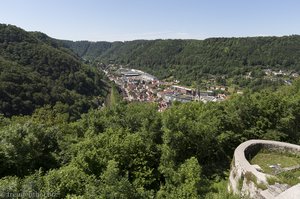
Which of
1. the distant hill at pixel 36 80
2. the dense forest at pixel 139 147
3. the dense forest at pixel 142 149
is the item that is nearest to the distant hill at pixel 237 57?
the distant hill at pixel 36 80

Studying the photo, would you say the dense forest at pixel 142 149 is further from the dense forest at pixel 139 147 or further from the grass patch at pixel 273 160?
the grass patch at pixel 273 160

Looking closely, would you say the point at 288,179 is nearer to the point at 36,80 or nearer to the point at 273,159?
the point at 273,159

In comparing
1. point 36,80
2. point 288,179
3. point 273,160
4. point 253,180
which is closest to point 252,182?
point 253,180

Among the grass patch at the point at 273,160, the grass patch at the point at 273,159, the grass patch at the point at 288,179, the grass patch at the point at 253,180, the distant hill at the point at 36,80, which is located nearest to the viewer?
the grass patch at the point at 253,180

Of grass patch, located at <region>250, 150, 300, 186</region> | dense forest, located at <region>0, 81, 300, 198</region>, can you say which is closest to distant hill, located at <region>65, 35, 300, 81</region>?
dense forest, located at <region>0, 81, 300, 198</region>

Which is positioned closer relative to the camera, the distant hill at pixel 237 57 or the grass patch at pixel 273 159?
the grass patch at pixel 273 159

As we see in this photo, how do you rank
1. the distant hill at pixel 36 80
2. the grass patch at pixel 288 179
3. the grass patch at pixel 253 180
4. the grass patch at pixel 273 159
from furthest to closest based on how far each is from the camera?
the distant hill at pixel 36 80
the grass patch at pixel 273 159
the grass patch at pixel 288 179
the grass patch at pixel 253 180

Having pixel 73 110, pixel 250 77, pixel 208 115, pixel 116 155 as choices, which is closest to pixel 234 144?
pixel 208 115

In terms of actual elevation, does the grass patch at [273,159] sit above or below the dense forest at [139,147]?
below
